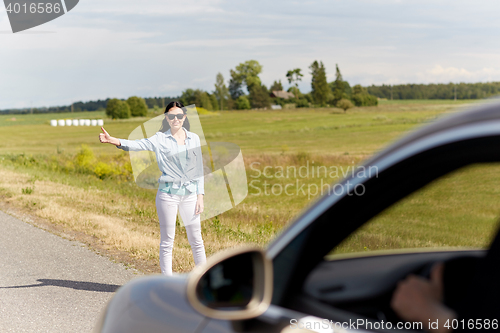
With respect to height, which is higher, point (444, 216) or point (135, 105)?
point (135, 105)

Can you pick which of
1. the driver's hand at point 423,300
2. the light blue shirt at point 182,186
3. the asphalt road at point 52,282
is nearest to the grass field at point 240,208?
the driver's hand at point 423,300

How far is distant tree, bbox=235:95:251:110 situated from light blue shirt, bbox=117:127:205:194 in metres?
114

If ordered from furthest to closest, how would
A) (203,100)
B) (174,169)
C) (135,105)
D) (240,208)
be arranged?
(203,100), (135,105), (240,208), (174,169)

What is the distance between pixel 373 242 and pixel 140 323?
3.08 feet

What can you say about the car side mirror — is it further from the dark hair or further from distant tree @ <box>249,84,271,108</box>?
distant tree @ <box>249,84,271,108</box>

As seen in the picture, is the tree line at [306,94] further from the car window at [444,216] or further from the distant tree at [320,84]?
the car window at [444,216]

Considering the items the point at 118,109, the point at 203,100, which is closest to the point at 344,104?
the point at 203,100

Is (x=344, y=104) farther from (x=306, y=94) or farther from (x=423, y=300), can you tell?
(x=423, y=300)

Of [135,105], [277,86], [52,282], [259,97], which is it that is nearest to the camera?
[52,282]

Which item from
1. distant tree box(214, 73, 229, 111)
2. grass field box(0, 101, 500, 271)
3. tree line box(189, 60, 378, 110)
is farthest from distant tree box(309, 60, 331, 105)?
grass field box(0, 101, 500, 271)

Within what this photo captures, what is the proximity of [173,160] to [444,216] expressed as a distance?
367cm

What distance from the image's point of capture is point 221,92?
11319cm

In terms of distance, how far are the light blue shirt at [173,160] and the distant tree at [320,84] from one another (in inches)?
4524

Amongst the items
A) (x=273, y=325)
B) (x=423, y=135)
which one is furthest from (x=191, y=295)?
(x=423, y=135)
